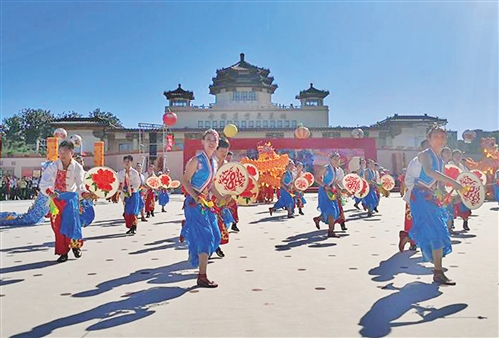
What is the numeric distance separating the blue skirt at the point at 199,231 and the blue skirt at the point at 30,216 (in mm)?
6566

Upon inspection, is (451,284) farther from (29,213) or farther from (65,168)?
(29,213)

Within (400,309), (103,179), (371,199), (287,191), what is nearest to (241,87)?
(287,191)

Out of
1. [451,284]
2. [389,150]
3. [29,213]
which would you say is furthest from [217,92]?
[451,284]

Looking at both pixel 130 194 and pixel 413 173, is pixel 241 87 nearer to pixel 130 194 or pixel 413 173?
pixel 130 194

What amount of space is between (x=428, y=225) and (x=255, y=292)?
1.67 metres

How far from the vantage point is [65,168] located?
16.7ft

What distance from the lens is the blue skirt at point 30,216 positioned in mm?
9289

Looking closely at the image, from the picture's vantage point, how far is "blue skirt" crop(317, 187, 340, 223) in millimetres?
6832

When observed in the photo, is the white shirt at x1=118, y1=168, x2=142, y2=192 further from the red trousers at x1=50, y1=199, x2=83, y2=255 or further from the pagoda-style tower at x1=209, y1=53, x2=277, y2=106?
the pagoda-style tower at x1=209, y1=53, x2=277, y2=106

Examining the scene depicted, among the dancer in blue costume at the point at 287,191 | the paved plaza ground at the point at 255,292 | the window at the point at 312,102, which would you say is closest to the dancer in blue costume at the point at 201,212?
the paved plaza ground at the point at 255,292

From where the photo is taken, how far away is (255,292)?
11.8ft

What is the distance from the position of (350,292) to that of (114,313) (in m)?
1.85

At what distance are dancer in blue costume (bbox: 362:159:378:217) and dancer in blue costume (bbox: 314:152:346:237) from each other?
354 centimetres

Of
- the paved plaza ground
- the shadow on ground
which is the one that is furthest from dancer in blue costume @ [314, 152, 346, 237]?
the shadow on ground
